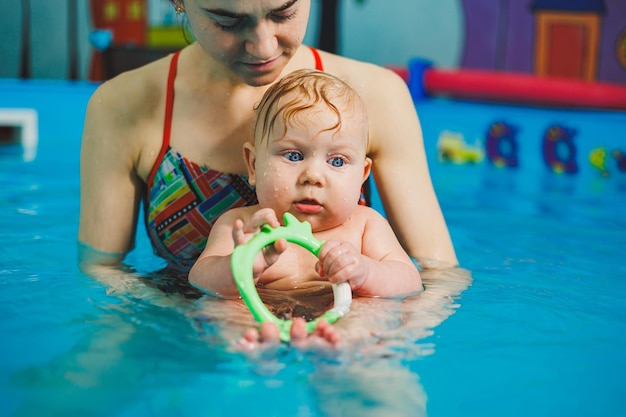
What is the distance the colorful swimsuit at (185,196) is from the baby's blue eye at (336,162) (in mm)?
391

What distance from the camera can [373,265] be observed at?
207 cm

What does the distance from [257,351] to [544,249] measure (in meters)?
A: 1.95

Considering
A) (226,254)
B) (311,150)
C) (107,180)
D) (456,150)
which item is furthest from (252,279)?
(456,150)

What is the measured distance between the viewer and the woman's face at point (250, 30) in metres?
2.00

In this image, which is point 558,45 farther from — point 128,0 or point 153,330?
point 153,330

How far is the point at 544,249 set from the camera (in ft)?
11.1

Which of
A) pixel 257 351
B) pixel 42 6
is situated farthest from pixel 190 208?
pixel 42 6

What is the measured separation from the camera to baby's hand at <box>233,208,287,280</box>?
1.92 meters

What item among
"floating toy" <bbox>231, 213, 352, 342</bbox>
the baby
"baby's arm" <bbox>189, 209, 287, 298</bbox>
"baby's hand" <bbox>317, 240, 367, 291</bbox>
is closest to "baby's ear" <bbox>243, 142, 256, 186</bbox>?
the baby

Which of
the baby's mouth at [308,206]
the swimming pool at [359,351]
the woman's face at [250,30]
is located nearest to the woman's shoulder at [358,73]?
the woman's face at [250,30]

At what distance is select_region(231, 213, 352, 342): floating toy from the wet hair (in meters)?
0.32

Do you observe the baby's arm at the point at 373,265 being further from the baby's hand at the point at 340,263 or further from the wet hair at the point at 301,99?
the wet hair at the point at 301,99

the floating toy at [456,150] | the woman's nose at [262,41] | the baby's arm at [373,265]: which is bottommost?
the floating toy at [456,150]

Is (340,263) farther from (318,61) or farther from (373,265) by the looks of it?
(318,61)
